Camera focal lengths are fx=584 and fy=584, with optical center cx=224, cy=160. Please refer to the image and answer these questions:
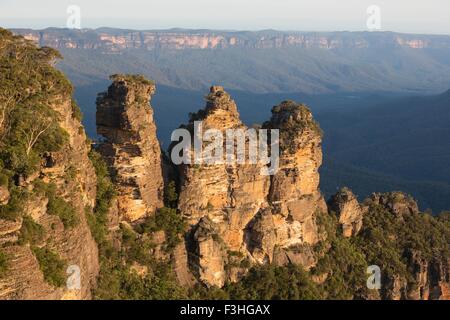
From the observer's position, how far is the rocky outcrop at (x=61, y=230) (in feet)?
58.3

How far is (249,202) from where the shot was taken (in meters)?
31.0

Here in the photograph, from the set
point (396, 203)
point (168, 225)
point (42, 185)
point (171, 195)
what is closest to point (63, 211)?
point (42, 185)

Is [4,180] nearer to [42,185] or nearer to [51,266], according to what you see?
[42,185]

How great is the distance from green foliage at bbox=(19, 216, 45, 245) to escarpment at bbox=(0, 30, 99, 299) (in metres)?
0.03

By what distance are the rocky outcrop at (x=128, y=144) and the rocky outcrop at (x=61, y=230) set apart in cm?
143

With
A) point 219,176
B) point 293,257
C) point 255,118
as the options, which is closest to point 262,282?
point 293,257

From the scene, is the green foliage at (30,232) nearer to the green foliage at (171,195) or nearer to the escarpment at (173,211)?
the escarpment at (173,211)

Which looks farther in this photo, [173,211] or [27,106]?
[173,211]

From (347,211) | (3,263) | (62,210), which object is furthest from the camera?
(347,211)

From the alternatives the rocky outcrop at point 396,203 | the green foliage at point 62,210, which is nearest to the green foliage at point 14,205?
the green foliage at point 62,210

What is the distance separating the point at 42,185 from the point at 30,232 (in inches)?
83.5

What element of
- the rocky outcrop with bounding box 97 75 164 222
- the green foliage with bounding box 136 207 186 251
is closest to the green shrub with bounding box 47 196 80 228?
the rocky outcrop with bounding box 97 75 164 222

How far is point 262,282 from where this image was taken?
29609 mm
